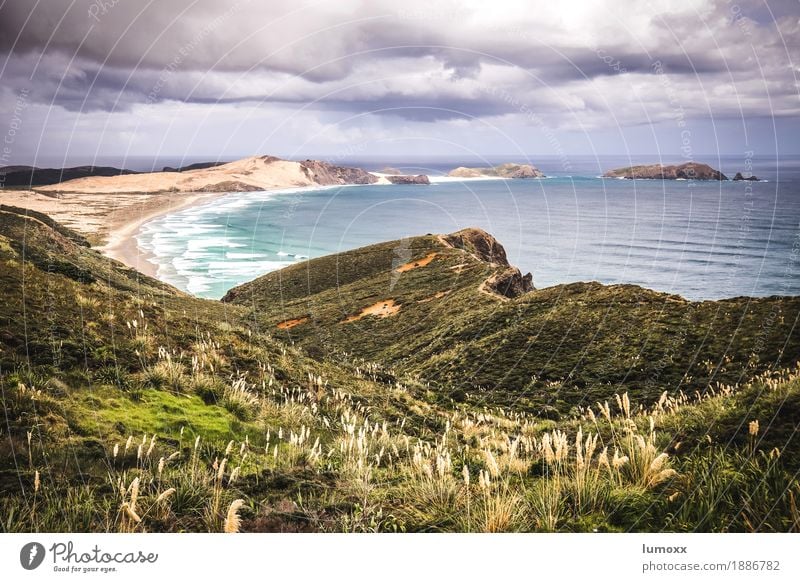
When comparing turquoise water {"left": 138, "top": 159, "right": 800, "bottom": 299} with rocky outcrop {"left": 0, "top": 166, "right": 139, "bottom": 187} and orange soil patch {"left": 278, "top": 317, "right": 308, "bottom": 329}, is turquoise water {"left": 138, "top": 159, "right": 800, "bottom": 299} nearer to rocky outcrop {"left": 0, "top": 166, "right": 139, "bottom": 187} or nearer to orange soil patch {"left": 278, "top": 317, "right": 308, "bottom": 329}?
orange soil patch {"left": 278, "top": 317, "right": 308, "bottom": 329}

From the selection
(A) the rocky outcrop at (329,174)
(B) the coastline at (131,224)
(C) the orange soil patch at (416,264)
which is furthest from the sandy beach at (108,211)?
(C) the orange soil patch at (416,264)

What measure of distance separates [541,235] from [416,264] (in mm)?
50009

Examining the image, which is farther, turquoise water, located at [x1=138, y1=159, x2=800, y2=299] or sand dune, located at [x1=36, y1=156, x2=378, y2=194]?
turquoise water, located at [x1=138, y1=159, x2=800, y2=299]

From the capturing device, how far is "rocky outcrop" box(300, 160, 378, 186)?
1286 inches

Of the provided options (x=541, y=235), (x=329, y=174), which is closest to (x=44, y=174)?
(x=329, y=174)

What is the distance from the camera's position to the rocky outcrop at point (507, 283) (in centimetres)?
3697

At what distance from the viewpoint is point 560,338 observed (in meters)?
22.2

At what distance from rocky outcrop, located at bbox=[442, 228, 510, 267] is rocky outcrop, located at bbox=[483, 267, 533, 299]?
37.3 feet

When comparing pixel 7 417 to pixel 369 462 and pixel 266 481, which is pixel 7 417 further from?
pixel 369 462

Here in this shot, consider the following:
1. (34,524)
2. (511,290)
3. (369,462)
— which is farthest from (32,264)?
(511,290)

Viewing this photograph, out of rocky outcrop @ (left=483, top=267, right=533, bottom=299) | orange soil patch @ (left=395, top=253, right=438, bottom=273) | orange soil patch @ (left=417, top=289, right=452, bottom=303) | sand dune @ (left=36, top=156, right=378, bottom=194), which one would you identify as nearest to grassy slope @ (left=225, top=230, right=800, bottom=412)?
orange soil patch @ (left=417, top=289, right=452, bottom=303)

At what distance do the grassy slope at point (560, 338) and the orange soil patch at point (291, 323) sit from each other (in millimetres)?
599

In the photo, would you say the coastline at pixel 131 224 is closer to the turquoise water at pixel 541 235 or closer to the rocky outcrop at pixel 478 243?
the turquoise water at pixel 541 235
